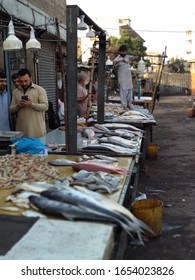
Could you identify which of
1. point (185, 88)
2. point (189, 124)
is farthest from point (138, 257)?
point (185, 88)

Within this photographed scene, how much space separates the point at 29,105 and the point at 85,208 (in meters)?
3.65

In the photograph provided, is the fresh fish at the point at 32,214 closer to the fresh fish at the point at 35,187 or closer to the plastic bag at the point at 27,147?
the fresh fish at the point at 35,187

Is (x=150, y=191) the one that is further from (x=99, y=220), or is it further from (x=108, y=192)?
(x=99, y=220)

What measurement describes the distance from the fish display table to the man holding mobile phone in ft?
10.9

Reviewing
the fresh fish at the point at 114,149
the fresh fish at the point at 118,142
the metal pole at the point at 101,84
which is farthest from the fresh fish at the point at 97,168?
the metal pole at the point at 101,84

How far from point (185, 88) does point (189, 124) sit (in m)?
27.8

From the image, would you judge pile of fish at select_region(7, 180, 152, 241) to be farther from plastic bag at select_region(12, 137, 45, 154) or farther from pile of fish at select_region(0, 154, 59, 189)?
plastic bag at select_region(12, 137, 45, 154)

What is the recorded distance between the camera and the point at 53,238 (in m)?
2.78

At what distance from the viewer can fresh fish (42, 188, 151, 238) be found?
117 inches

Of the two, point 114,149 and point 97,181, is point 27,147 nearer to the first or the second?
point 114,149

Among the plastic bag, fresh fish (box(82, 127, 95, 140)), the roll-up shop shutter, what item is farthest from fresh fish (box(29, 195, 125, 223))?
the roll-up shop shutter

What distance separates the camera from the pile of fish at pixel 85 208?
118 inches

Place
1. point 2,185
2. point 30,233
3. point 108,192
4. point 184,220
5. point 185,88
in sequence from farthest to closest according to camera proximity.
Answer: point 185,88
point 184,220
point 2,185
point 108,192
point 30,233

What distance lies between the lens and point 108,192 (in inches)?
148
